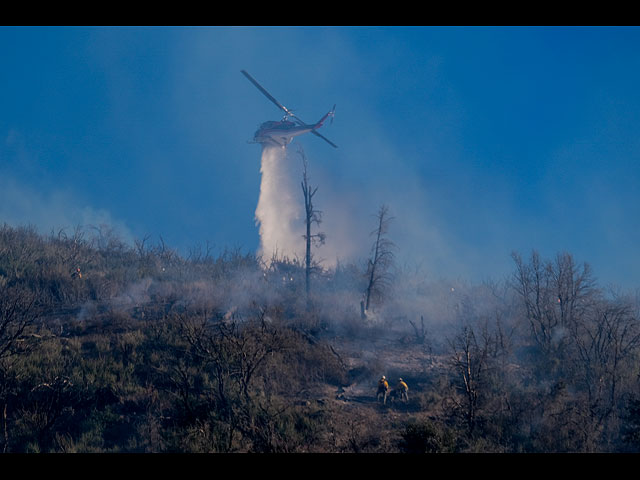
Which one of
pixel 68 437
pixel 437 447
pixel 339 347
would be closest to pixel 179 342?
pixel 68 437

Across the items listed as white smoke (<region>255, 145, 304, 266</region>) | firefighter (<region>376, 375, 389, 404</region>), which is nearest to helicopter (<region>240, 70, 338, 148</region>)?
white smoke (<region>255, 145, 304, 266</region>)

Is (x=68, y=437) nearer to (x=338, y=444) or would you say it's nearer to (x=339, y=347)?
(x=338, y=444)

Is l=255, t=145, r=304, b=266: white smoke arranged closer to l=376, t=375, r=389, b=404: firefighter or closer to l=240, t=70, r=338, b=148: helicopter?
l=240, t=70, r=338, b=148: helicopter

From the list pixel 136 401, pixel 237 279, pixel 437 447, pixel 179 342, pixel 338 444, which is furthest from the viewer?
pixel 237 279

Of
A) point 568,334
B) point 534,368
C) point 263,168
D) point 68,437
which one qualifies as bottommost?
point 68,437

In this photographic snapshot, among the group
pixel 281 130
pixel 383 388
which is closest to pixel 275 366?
pixel 383 388

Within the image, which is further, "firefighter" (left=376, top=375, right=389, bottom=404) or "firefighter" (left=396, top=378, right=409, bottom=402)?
"firefighter" (left=396, top=378, right=409, bottom=402)
